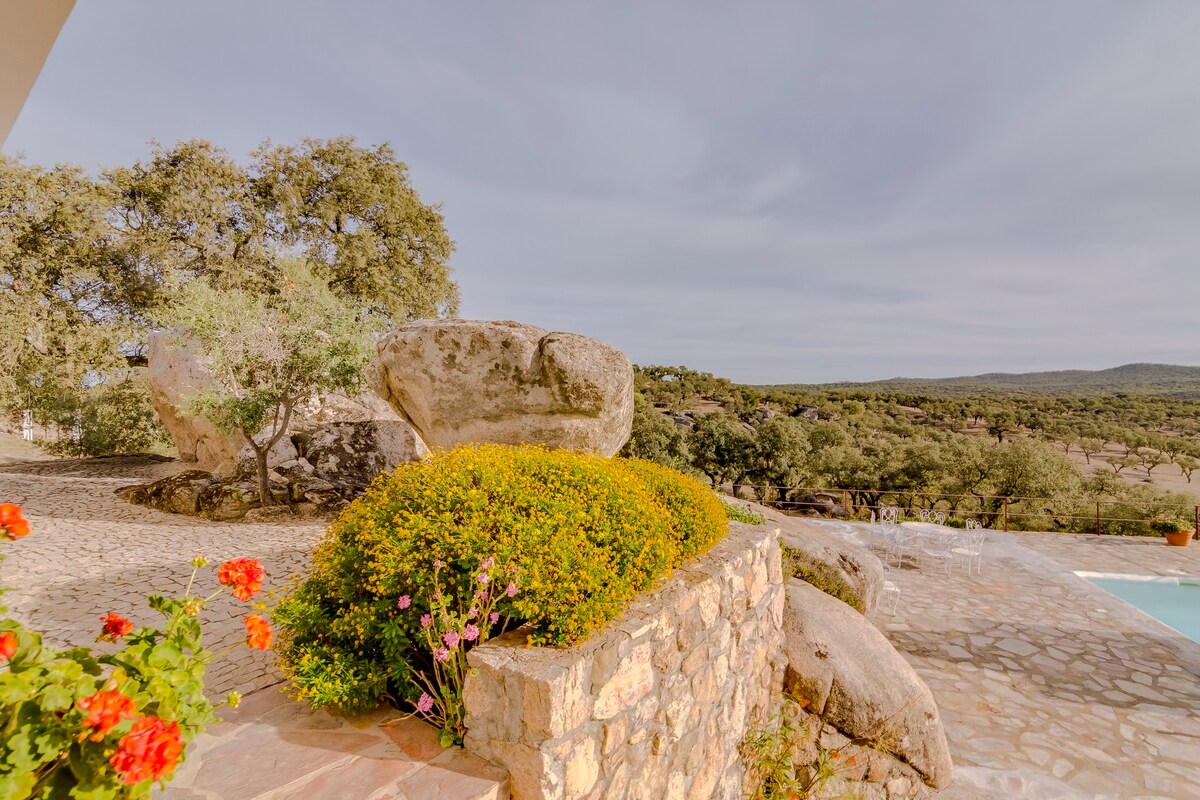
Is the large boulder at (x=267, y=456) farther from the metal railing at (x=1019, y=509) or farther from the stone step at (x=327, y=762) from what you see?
the metal railing at (x=1019, y=509)

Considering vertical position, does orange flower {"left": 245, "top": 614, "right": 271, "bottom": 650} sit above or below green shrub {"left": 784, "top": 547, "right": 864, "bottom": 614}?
above

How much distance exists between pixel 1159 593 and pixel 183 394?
20054 mm

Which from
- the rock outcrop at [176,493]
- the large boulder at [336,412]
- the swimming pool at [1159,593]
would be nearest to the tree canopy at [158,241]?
the large boulder at [336,412]

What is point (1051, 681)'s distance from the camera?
6309 mm

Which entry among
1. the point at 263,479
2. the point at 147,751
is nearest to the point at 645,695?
the point at 147,751

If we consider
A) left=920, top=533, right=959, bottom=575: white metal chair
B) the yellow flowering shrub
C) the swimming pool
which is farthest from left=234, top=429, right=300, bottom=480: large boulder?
the swimming pool

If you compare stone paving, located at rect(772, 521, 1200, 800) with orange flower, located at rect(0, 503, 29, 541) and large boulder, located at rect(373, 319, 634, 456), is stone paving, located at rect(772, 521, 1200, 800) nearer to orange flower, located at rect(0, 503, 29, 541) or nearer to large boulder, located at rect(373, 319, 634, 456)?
large boulder, located at rect(373, 319, 634, 456)

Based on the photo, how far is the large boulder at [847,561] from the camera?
21.6 feet

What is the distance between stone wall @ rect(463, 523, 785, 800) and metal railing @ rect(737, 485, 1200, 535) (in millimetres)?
9968

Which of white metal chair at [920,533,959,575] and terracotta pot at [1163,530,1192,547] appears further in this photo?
terracotta pot at [1163,530,1192,547]

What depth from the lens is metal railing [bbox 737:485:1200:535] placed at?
43.6 feet

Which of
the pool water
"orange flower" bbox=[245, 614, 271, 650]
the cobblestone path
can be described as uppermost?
"orange flower" bbox=[245, 614, 271, 650]

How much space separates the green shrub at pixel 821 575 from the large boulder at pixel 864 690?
1.15 meters

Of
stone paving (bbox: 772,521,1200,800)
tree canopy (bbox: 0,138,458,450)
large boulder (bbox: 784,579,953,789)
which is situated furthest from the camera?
tree canopy (bbox: 0,138,458,450)
